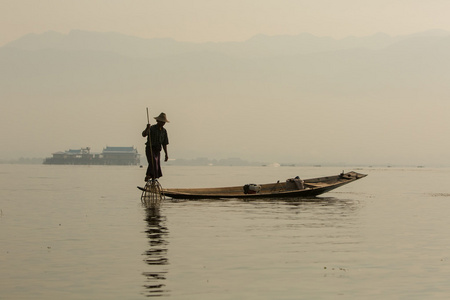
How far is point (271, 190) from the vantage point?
36.2 m

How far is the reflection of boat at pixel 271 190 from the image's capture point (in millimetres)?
32250

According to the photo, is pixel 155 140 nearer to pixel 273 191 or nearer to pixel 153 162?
pixel 153 162

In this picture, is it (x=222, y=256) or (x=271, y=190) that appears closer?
(x=222, y=256)

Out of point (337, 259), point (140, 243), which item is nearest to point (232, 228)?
point (140, 243)

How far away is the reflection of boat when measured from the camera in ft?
106

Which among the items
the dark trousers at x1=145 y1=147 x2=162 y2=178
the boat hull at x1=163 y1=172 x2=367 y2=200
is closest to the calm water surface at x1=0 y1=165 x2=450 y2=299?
the dark trousers at x1=145 y1=147 x2=162 y2=178

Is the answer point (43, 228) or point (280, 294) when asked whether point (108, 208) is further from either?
point (280, 294)

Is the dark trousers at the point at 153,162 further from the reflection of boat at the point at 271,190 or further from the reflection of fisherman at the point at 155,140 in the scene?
the reflection of boat at the point at 271,190

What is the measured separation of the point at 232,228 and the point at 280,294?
9.69 m

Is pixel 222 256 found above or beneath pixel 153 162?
beneath

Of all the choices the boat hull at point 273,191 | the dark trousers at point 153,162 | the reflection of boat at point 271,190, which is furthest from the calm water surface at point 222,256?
the reflection of boat at point 271,190

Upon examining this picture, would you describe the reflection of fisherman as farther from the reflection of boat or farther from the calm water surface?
the calm water surface

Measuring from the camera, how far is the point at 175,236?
683 inches

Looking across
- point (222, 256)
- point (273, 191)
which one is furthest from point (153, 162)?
point (222, 256)
